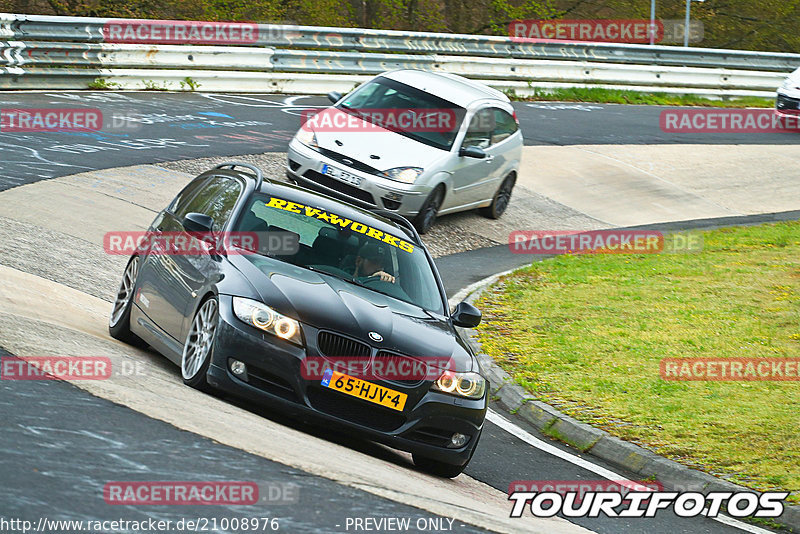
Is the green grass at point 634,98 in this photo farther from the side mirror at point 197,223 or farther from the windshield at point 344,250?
the side mirror at point 197,223

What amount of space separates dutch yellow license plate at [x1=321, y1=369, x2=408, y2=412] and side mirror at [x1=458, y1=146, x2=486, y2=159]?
932 cm

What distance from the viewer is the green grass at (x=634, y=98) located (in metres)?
29.0

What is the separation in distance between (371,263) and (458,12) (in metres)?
33.6

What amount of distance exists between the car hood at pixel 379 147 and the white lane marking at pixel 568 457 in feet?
19.6

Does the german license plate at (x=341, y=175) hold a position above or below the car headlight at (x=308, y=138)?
below

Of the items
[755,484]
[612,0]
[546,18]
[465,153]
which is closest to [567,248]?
[465,153]

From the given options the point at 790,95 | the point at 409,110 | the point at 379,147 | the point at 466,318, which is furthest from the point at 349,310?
the point at 790,95

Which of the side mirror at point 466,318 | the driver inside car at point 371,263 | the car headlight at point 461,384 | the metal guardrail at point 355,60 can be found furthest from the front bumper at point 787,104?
the car headlight at point 461,384

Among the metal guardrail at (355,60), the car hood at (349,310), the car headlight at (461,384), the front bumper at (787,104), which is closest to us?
the car hood at (349,310)

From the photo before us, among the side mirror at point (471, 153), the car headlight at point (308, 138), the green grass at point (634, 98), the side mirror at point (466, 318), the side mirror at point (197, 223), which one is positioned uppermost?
the side mirror at point (197, 223)

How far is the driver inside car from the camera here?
8.21 meters

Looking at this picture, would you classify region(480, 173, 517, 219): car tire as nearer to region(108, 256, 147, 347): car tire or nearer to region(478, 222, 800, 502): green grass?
region(478, 222, 800, 502): green grass

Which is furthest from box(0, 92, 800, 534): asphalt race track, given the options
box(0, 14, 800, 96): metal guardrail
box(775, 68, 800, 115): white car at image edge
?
box(775, 68, 800, 115): white car at image edge

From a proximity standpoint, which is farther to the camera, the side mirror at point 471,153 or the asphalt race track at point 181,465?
the side mirror at point 471,153
